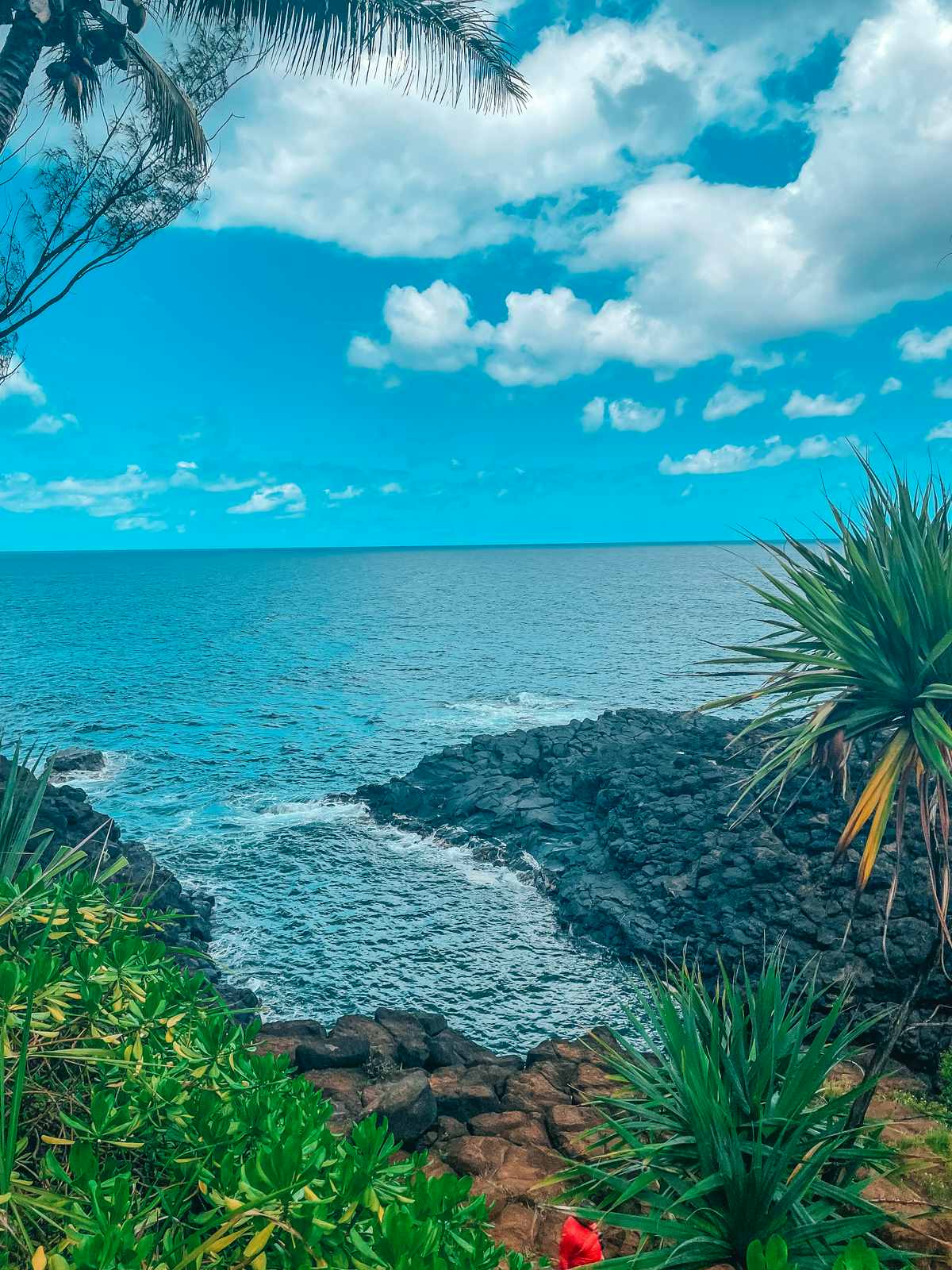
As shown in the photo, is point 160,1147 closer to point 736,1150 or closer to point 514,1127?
point 736,1150

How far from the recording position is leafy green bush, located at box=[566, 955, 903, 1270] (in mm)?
3947

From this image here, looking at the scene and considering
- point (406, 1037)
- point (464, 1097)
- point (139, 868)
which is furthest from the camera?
point (139, 868)

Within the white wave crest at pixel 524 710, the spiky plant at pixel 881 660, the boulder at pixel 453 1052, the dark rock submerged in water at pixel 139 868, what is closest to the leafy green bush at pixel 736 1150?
the spiky plant at pixel 881 660

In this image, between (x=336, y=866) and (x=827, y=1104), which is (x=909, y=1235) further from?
(x=336, y=866)

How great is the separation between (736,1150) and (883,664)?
3167mm

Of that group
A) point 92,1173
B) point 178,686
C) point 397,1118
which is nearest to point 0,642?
point 178,686

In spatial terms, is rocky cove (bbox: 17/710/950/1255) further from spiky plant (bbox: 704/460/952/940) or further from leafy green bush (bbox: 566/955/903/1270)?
spiky plant (bbox: 704/460/952/940)

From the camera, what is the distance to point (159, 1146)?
7.88ft

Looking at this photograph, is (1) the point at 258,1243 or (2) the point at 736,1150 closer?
(1) the point at 258,1243

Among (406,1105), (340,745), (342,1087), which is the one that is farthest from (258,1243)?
(340,745)

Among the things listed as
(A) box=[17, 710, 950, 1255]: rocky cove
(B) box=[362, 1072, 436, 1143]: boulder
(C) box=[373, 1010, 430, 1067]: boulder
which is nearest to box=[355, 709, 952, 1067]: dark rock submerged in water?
(A) box=[17, 710, 950, 1255]: rocky cove

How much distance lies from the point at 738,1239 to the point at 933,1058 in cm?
937

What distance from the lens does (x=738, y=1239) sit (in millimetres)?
4059

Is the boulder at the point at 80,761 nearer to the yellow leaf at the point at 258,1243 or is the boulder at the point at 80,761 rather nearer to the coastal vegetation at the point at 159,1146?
the coastal vegetation at the point at 159,1146
